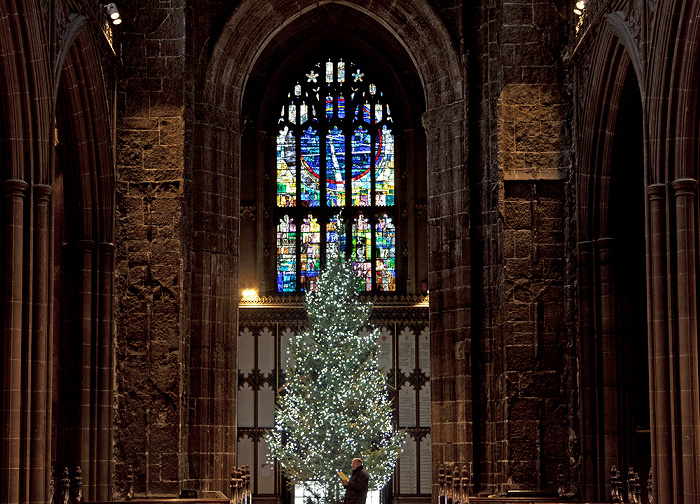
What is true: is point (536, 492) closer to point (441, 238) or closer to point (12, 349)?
point (441, 238)

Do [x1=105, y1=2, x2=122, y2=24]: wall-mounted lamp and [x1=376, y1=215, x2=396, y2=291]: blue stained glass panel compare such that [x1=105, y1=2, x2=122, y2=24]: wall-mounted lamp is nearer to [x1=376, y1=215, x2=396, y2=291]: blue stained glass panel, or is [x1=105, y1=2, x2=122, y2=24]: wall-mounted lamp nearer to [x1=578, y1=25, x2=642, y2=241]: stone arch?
[x1=578, y1=25, x2=642, y2=241]: stone arch

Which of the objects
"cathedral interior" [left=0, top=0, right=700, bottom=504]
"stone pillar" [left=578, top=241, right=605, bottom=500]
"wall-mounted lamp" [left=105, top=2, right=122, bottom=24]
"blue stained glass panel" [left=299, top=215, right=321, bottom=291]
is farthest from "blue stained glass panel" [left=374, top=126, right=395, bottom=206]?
"wall-mounted lamp" [left=105, top=2, right=122, bottom=24]

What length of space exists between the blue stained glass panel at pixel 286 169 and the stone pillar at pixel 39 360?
1210 cm

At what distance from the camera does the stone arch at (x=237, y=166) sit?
63.9 ft

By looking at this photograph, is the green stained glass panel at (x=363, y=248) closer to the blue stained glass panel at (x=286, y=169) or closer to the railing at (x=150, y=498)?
the blue stained glass panel at (x=286, y=169)

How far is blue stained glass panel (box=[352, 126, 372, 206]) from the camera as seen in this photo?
26172 mm

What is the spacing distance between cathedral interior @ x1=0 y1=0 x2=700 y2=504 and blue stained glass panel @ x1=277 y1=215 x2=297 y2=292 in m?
5.49

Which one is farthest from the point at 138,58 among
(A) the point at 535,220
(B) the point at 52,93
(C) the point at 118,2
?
(A) the point at 535,220

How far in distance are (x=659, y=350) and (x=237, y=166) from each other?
9.32 meters

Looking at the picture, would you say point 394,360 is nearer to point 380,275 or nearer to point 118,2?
point 380,275

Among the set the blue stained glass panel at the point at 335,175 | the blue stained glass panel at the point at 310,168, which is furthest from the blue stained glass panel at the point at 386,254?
the blue stained glass panel at the point at 310,168

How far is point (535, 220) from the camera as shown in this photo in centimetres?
1819

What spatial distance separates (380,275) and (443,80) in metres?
6.64

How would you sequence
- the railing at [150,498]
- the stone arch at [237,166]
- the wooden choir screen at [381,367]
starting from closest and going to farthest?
1. the railing at [150,498]
2. the stone arch at [237,166]
3. the wooden choir screen at [381,367]
